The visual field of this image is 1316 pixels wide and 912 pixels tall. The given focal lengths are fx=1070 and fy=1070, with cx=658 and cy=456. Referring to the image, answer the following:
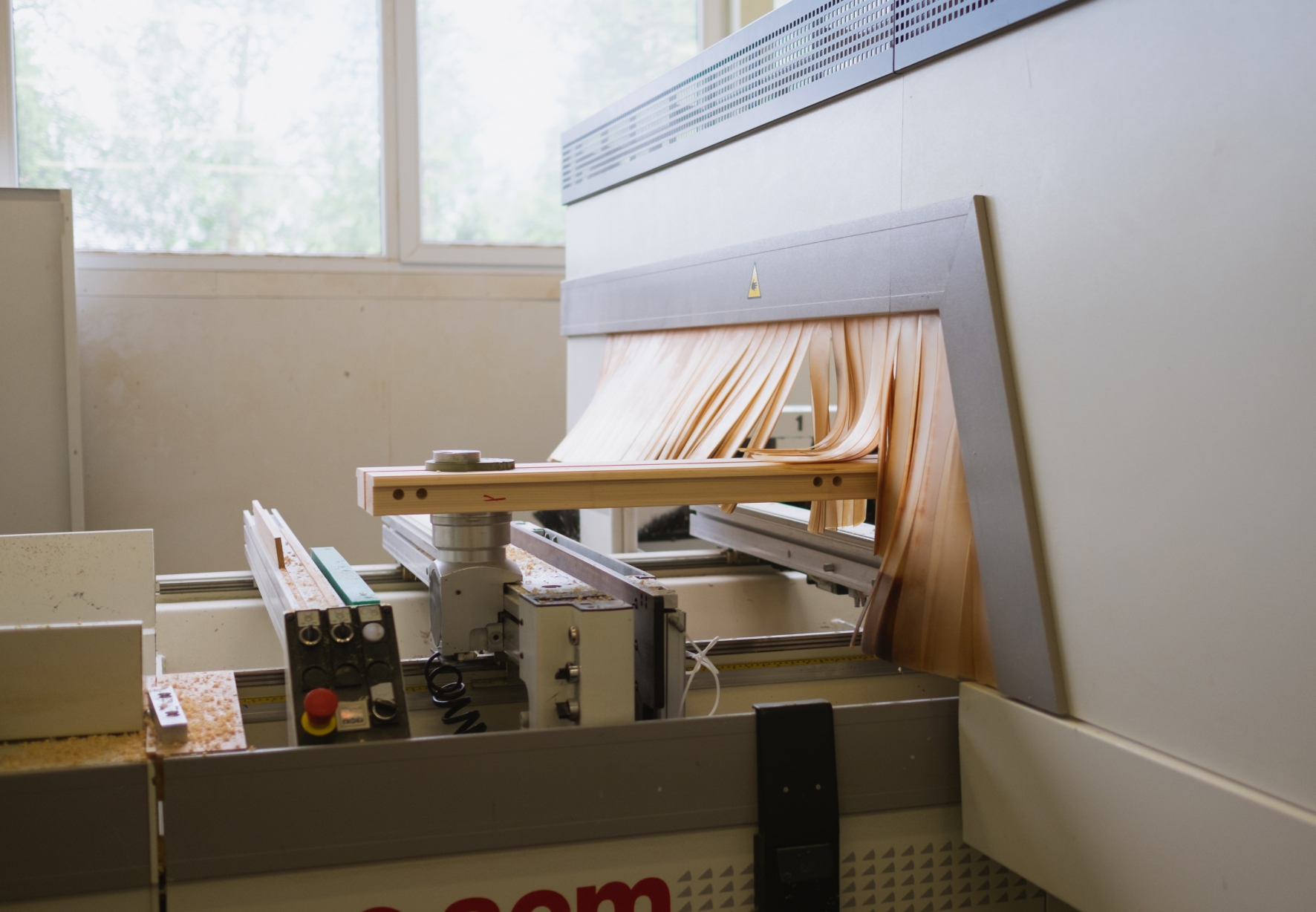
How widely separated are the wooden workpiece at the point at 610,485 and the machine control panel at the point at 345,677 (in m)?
0.13

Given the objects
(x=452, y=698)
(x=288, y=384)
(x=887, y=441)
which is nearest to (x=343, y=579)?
(x=452, y=698)

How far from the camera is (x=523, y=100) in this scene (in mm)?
4129

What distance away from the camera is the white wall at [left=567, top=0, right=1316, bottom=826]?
93cm

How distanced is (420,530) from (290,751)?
2.66 feet

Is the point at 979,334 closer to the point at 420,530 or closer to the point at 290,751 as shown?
the point at 290,751

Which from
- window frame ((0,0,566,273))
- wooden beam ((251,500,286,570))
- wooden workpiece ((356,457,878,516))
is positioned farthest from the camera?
window frame ((0,0,566,273))

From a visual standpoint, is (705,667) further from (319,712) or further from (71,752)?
(71,752)

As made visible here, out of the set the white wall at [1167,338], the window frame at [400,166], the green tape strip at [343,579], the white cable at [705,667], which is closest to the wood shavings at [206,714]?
the green tape strip at [343,579]

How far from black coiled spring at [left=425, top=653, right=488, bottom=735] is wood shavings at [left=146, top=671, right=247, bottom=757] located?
23 cm

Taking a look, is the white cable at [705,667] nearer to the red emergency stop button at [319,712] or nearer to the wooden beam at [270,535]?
the red emergency stop button at [319,712]

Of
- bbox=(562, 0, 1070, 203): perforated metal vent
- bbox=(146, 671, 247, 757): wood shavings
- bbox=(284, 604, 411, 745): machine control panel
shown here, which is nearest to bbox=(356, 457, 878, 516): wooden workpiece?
bbox=(284, 604, 411, 745): machine control panel

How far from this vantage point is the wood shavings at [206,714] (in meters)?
1.10

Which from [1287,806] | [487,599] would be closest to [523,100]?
[487,599]

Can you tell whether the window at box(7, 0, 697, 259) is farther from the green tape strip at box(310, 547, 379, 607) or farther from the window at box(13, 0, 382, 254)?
the green tape strip at box(310, 547, 379, 607)
